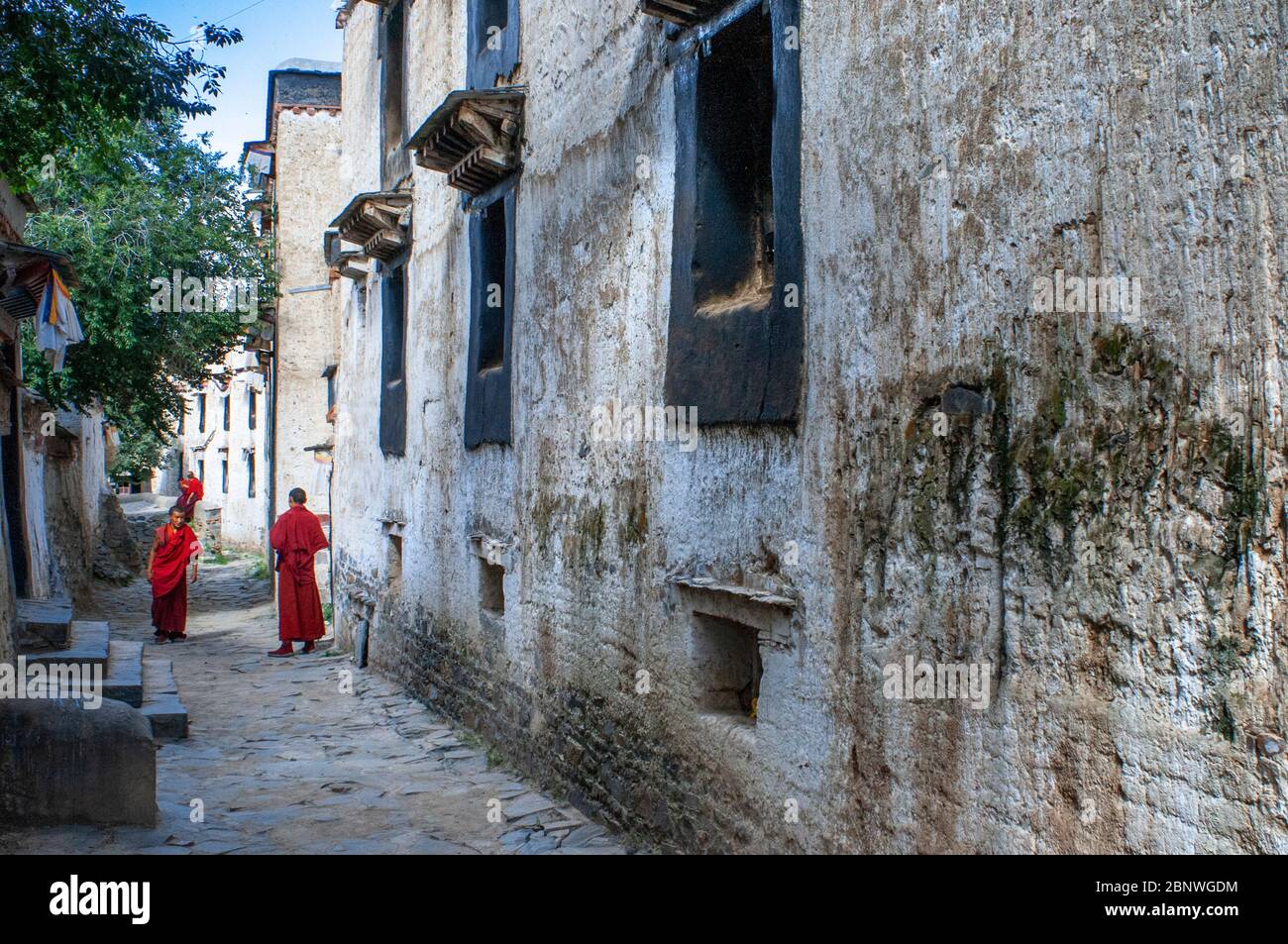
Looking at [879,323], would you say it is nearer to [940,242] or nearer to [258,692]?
[940,242]

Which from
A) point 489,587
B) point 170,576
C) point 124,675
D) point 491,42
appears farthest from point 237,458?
point 491,42

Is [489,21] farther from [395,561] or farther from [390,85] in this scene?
[395,561]

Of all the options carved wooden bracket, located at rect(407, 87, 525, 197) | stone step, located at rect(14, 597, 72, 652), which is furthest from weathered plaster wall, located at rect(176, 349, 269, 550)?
carved wooden bracket, located at rect(407, 87, 525, 197)

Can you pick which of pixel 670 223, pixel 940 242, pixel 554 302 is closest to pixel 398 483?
pixel 554 302

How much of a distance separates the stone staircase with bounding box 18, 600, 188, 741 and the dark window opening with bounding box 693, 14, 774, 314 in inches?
188

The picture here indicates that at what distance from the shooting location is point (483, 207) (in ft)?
24.2

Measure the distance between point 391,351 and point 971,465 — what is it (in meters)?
7.73

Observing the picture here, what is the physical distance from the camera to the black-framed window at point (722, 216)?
4328mm

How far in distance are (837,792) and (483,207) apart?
5009 millimetres

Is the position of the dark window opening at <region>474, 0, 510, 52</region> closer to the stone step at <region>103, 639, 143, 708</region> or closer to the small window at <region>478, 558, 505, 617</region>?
the small window at <region>478, 558, 505, 617</region>

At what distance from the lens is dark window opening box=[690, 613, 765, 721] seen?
15.0 feet

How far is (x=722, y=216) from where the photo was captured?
4594mm

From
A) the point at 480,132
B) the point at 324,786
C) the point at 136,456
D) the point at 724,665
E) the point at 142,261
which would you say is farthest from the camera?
the point at 136,456

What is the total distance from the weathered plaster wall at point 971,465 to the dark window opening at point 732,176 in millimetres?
313
